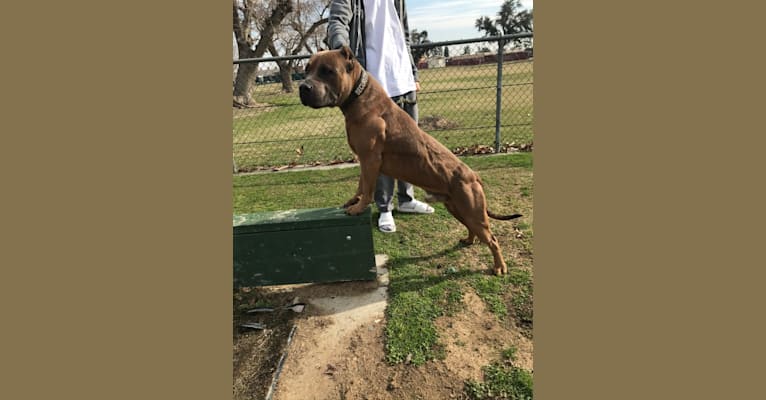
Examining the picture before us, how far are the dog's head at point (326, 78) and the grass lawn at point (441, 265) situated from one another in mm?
1824

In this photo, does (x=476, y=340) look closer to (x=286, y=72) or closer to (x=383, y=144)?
(x=383, y=144)

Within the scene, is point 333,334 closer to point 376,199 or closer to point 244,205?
point 376,199

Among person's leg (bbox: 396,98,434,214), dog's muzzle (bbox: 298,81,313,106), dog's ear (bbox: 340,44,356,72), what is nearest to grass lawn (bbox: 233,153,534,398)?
person's leg (bbox: 396,98,434,214)

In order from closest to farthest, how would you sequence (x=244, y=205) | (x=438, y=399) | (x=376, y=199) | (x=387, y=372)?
1. (x=438, y=399)
2. (x=387, y=372)
3. (x=376, y=199)
4. (x=244, y=205)

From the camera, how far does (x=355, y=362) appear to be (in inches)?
116

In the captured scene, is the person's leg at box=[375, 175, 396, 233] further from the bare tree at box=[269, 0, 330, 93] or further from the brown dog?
the bare tree at box=[269, 0, 330, 93]

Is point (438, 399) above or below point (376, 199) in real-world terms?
below

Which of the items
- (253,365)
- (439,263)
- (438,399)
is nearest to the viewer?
(438,399)

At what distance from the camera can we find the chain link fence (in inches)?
311

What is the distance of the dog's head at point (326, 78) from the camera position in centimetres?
276

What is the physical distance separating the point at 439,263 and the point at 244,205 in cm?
345

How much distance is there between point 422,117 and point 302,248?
7.77 meters

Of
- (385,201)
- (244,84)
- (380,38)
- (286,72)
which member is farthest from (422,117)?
(380,38)

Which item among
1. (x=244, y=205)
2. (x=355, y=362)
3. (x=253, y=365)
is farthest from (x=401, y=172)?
(x=244, y=205)
